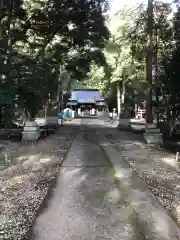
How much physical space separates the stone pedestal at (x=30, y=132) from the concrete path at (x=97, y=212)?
8179 millimetres

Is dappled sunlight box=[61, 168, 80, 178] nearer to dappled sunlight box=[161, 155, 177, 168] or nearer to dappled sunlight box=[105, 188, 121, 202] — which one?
dappled sunlight box=[105, 188, 121, 202]

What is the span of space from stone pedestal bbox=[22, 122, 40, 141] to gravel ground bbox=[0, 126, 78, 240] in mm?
2762

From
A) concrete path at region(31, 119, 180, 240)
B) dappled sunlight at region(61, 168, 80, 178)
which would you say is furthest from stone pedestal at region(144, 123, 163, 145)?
dappled sunlight at region(61, 168, 80, 178)

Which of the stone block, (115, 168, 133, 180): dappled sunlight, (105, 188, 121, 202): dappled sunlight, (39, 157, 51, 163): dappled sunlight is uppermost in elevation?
the stone block

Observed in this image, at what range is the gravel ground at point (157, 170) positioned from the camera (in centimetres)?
830

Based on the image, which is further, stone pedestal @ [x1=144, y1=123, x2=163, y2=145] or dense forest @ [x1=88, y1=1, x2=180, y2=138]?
dense forest @ [x1=88, y1=1, x2=180, y2=138]

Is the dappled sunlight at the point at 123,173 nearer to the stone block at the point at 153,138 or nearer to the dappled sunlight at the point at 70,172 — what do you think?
the dappled sunlight at the point at 70,172

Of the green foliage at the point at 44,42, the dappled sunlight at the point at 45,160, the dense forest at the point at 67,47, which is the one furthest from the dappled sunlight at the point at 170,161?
the green foliage at the point at 44,42

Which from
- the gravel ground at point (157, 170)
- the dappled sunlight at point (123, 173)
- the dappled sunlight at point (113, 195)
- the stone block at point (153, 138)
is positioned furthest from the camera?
the stone block at point (153, 138)

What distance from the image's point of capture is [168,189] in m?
9.16

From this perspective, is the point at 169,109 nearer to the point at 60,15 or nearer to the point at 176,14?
the point at 176,14

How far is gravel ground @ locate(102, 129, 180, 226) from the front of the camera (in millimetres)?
8305

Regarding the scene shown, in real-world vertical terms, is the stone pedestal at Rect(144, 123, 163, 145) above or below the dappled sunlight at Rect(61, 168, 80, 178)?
above

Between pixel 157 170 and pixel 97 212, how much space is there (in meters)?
4.37
